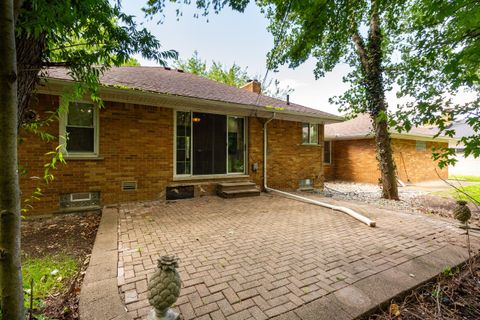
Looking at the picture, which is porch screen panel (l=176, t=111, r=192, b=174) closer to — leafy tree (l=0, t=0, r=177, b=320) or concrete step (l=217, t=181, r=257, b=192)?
concrete step (l=217, t=181, r=257, b=192)

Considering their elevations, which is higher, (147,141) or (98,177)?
(147,141)

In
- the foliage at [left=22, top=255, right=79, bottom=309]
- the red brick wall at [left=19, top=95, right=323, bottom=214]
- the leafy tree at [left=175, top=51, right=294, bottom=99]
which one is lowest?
the foliage at [left=22, top=255, right=79, bottom=309]

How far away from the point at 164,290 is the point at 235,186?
5837mm

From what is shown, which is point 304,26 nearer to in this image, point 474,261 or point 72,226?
point 474,261

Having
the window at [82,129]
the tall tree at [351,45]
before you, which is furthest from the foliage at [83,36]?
the window at [82,129]

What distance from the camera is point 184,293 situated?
2193 mm

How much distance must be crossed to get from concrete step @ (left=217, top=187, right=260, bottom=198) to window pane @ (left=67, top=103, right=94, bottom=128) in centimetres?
418

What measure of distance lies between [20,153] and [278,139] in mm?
7538

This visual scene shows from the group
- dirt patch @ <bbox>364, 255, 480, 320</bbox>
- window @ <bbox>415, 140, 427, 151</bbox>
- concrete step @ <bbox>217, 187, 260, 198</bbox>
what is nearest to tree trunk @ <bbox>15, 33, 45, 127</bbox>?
dirt patch @ <bbox>364, 255, 480, 320</bbox>

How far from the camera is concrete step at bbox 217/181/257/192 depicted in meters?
7.32

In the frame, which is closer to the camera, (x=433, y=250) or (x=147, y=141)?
(x=433, y=250)

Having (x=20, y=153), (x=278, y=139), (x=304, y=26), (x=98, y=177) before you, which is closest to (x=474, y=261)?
(x=304, y=26)

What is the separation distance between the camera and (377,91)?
7844 mm

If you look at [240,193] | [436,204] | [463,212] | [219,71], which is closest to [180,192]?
[240,193]
